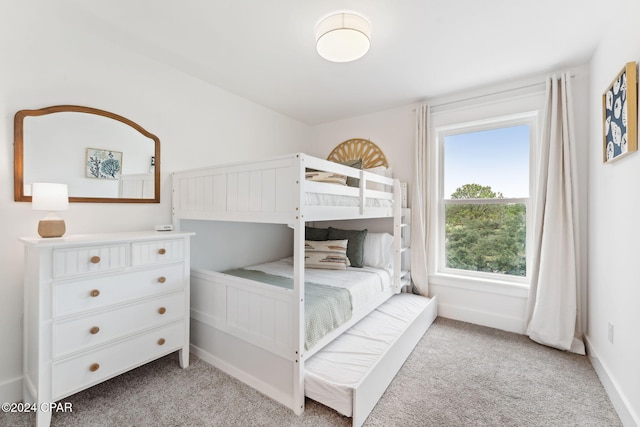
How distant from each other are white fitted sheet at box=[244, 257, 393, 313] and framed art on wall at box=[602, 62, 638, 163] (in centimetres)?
179

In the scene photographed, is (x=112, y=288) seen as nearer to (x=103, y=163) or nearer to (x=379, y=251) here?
(x=103, y=163)

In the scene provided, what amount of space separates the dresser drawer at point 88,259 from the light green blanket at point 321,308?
101 centimetres

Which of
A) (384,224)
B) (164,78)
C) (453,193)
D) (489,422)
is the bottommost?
(489,422)

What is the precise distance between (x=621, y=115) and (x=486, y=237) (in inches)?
59.1

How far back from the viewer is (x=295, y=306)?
1583 millimetres

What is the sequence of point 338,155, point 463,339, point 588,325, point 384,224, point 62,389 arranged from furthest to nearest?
point 338,155 → point 384,224 → point 463,339 → point 588,325 → point 62,389

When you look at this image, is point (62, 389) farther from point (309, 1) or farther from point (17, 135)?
point (309, 1)

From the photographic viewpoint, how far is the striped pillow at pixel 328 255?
9.02 ft

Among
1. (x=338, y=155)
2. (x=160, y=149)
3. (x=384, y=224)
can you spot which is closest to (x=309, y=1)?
(x=160, y=149)

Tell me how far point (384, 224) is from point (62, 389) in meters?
2.96

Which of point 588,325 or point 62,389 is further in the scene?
point 588,325

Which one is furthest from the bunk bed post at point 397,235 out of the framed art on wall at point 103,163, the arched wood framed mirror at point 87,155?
the framed art on wall at point 103,163

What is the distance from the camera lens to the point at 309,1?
158cm

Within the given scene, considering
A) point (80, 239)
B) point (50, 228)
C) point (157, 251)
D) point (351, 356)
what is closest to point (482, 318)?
point (351, 356)
